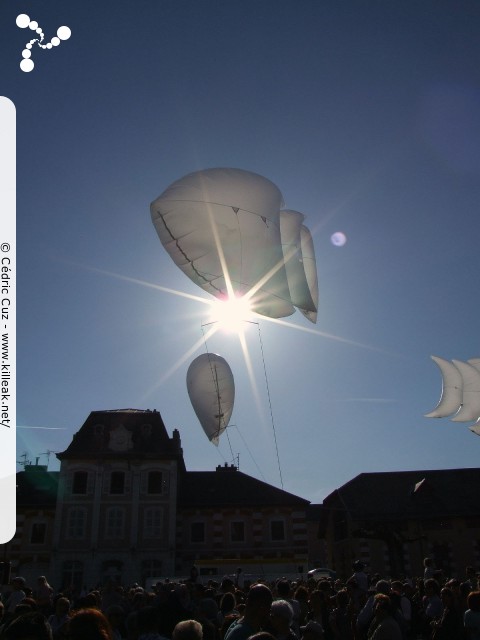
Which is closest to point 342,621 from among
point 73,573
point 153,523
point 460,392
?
point 460,392

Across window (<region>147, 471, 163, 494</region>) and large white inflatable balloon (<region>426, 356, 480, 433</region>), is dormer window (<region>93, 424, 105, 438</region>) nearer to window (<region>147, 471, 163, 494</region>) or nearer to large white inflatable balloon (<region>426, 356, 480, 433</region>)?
window (<region>147, 471, 163, 494</region>)

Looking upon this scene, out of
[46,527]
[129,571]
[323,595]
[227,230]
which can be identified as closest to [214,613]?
[323,595]

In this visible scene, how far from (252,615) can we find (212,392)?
1065 centimetres

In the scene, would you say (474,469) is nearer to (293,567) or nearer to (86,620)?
(293,567)

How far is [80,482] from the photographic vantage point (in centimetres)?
3225

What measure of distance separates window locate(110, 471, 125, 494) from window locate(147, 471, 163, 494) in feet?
5.21

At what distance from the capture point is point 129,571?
29.8 m

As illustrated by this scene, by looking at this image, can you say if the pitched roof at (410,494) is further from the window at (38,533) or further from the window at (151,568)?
the window at (38,533)

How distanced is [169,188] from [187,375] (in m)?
6.02

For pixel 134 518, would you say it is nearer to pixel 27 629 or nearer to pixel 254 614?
pixel 254 614

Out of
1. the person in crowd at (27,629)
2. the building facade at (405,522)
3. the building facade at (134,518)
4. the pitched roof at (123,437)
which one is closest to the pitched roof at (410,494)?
the building facade at (405,522)

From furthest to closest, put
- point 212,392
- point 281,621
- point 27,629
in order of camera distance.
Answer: point 212,392
point 281,621
point 27,629

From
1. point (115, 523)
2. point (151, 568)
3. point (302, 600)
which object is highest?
point (115, 523)

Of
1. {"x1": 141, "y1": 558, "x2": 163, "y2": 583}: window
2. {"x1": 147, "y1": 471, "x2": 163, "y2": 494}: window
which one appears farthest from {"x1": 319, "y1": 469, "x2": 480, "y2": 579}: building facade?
{"x1": 147, "y1": 471, "x2": 163, "y2": 494}: window
